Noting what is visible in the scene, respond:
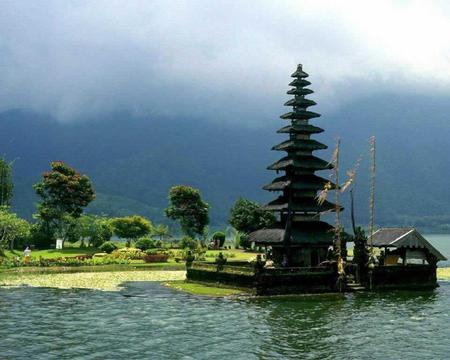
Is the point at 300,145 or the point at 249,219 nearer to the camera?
the point at 300,145

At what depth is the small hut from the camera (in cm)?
6825

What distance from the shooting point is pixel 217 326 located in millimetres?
42688

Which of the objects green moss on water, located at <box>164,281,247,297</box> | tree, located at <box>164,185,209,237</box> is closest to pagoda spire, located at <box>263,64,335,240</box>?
green moss on water, located at <box>164,281,247,297</box>

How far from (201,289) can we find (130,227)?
6875 cm

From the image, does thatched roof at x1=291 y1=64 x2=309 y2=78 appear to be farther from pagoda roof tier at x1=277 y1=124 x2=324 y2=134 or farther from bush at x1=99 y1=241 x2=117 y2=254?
bush at x1=99 y1=241 x2=117 y2=254

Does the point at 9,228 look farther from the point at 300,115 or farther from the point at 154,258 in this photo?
the point at 300,115

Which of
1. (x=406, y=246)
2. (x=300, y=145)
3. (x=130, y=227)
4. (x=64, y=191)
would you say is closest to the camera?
Answer: (x=406, y=246)

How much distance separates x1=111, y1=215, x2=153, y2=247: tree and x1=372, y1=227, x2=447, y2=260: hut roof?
66939 mm

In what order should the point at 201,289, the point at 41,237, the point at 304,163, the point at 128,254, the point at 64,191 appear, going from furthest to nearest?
the point at 64,191 → the point at 41,237 → the point at 128,254 → the point at 304,163 → the point at 201,289

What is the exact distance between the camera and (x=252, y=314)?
157 feet

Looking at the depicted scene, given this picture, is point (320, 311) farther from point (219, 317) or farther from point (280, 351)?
point (280, 351)

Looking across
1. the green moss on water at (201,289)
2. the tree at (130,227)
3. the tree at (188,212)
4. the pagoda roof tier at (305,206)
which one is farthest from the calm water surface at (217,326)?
the tree at (188,212)

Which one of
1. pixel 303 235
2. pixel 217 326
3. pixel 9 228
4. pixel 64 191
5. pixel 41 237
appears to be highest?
pixel 64 191

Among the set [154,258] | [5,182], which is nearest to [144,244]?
[154,258]
